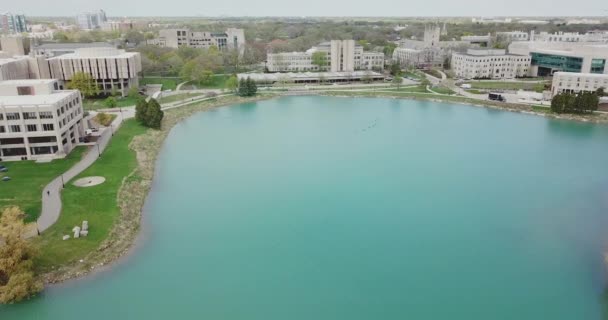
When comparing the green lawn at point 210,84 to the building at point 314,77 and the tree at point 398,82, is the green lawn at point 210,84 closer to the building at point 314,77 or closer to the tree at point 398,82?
the building at point 314,77

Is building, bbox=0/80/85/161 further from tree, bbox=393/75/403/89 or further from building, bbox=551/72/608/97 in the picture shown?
building, bbox=551/72/608/97

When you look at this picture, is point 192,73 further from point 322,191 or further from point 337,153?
point 322,191

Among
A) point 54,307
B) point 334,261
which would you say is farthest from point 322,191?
point 54,307

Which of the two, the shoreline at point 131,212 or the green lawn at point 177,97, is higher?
the green lawn at point 177,97

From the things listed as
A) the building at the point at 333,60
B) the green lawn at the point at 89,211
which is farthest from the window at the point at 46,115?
the building at the point at 333,60

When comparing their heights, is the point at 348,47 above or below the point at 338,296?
above

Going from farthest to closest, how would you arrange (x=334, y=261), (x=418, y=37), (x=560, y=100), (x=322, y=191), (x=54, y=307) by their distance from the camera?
(x=418, y=37) < (x=560, y=100) < (x=322, y=191) < (x=334, y=261) < (x=54, y=307)

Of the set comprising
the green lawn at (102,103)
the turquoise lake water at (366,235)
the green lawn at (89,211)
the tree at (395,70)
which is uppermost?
the tree at (395,70)
